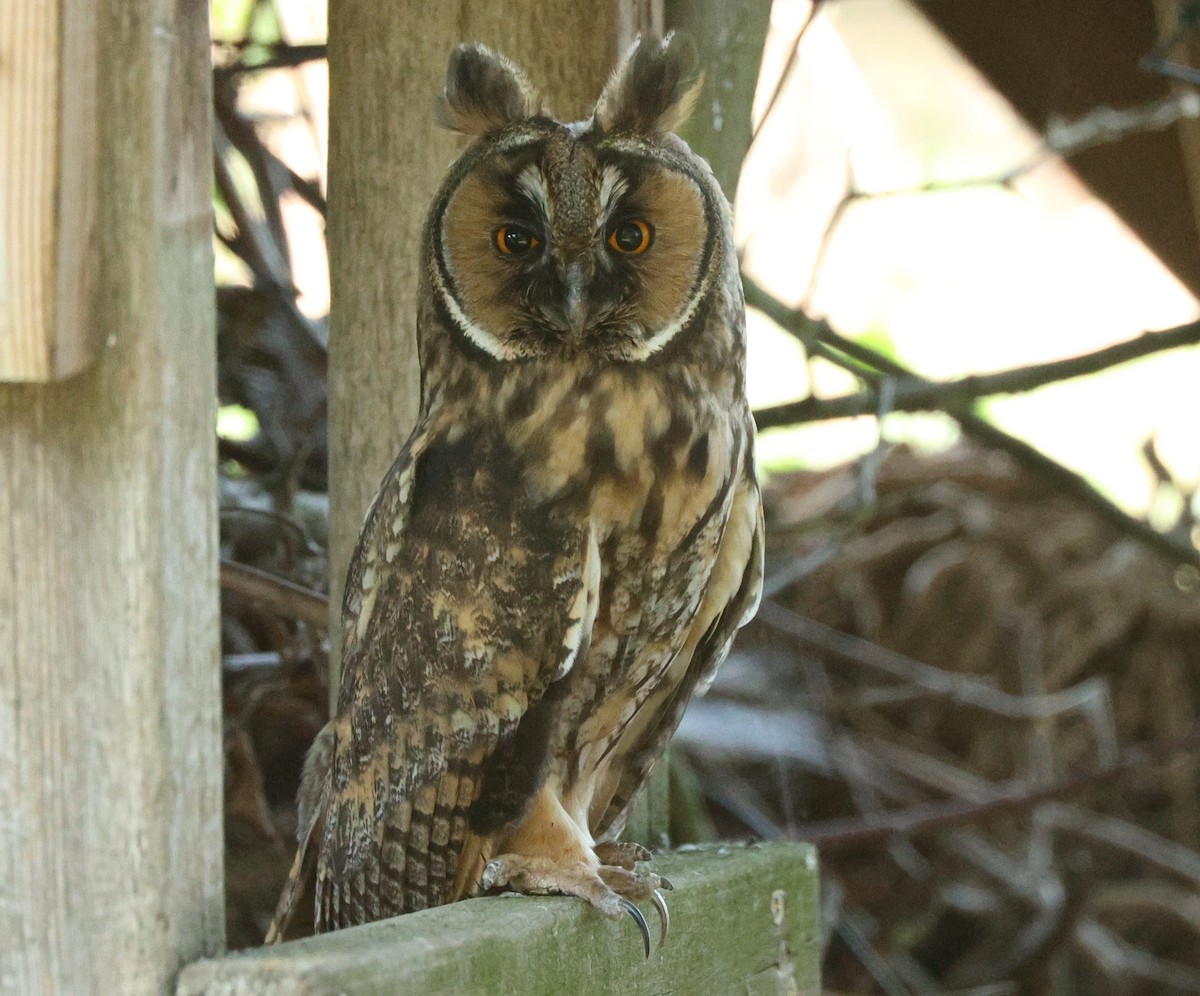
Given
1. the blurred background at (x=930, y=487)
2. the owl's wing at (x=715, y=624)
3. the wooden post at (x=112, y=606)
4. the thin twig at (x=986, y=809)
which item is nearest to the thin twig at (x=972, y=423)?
the blurred background at (x=930, y=487)

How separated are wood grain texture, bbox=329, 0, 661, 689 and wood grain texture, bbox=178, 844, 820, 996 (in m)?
0.51

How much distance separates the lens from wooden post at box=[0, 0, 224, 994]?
2.80 feet

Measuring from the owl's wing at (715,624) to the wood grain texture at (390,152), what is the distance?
1.30 ft

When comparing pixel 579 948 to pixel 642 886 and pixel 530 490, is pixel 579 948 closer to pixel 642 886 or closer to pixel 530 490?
pixel 642 886

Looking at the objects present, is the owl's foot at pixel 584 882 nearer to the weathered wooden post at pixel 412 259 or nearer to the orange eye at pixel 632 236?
the weathered wooden post at pixel 412 259

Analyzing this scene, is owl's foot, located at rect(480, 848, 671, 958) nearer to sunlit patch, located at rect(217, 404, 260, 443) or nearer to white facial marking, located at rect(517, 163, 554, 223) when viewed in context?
white facial marking, located at rect(517, 163, 554, 223)

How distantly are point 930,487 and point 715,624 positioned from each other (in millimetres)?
2215

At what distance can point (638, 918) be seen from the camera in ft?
4.54

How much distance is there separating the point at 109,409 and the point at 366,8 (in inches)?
34.8

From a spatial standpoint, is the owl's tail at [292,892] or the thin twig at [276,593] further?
the thin twig at [276,593]

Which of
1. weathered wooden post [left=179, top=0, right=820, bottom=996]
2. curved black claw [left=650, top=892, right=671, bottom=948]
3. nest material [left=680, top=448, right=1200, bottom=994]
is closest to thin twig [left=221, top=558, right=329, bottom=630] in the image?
weathered wooden post [left=179, top=0, right=820, bottom=996]

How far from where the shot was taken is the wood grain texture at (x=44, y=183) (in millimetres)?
819

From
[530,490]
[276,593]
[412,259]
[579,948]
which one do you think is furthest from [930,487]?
[579,948]

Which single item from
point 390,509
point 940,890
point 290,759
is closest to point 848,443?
point 940,890
